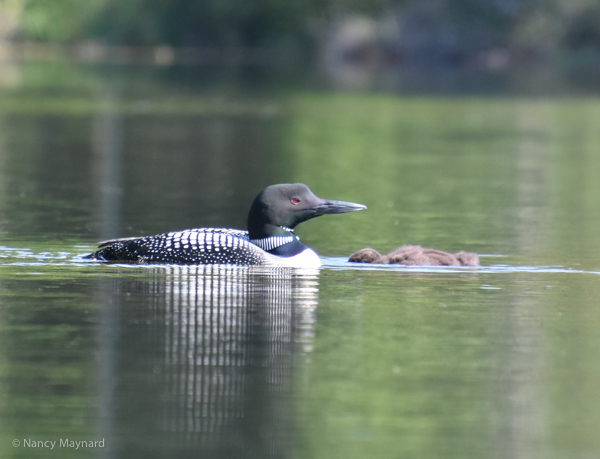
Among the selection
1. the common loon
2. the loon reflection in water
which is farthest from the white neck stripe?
the loon reflection in water

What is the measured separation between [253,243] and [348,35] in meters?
69.1

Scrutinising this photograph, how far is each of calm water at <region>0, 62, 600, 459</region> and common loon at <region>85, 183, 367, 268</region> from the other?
139mm

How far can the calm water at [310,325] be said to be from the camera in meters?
5.40

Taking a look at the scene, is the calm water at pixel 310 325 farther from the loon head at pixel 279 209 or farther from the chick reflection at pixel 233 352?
the loon head at pixel 279 209

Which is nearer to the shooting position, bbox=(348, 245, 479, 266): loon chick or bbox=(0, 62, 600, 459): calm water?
bbox=(0, 62, 600, 459): calm water

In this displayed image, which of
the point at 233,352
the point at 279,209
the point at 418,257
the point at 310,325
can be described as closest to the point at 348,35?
the point at 418,257

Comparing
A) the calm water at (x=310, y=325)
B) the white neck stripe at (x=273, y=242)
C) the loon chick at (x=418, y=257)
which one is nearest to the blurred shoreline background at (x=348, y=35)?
the calm water at (x=310, y=325)

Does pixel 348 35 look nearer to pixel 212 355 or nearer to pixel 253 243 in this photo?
pixel 253 243

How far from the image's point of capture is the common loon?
29.9ft

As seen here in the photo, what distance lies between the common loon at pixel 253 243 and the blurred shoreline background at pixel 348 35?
151 feet

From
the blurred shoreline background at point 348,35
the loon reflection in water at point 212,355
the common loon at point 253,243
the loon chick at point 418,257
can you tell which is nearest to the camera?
the loon reflection in water at point 212,355

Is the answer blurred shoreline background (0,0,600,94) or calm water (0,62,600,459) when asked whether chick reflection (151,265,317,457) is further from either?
blurred shoreline background (0,0,600,94)

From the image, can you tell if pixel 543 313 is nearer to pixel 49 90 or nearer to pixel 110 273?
pixel 110 273

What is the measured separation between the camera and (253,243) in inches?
365
